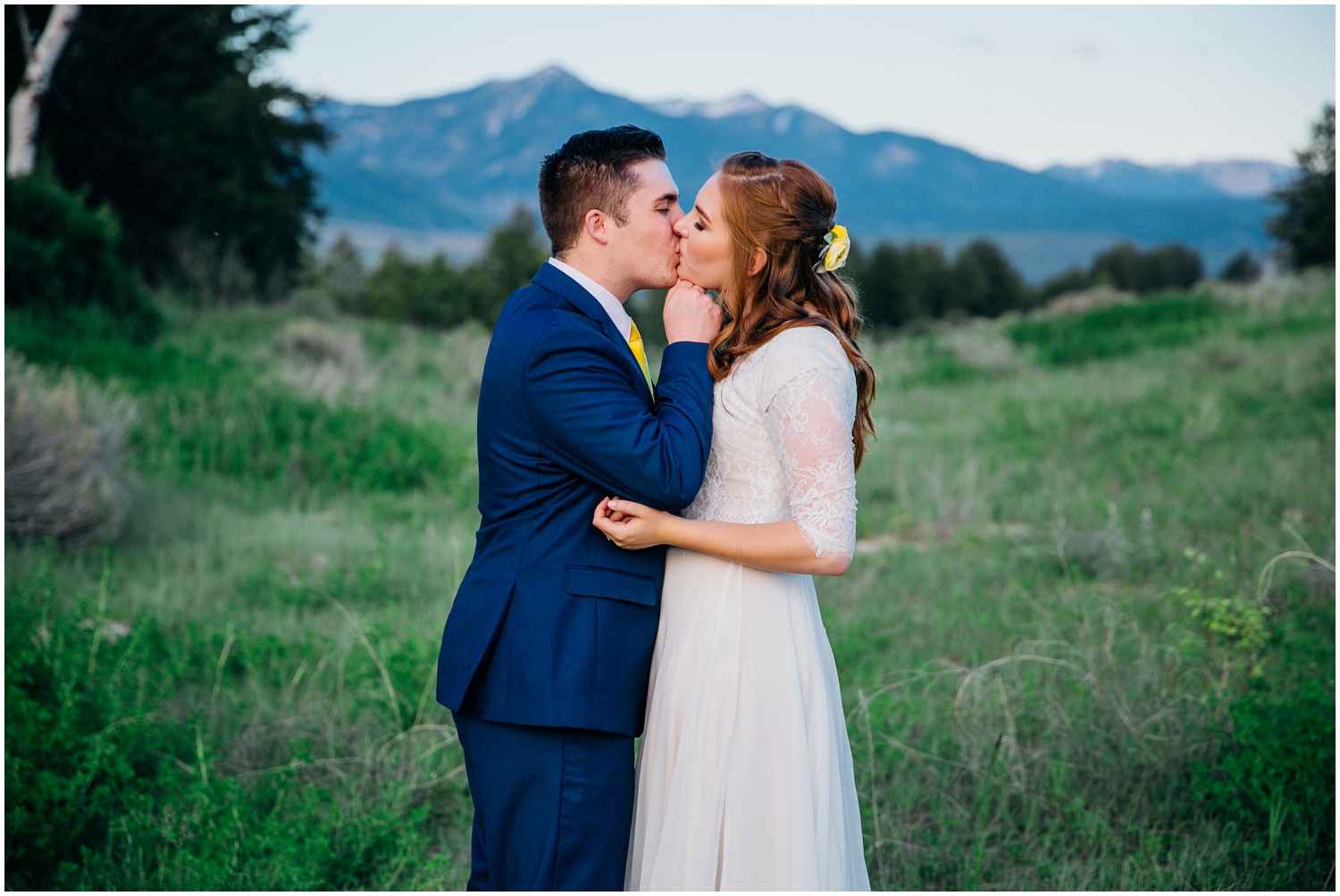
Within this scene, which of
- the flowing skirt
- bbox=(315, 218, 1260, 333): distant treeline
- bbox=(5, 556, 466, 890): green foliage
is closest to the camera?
the flowing skirt

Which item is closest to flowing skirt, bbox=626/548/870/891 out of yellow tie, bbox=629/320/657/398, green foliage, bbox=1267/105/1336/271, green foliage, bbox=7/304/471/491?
yellow tie, bbox=629/320/657/398

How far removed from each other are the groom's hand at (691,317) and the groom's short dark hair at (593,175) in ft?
0.89

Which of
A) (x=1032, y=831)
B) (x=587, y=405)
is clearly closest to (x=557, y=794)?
(x=587, y=405)

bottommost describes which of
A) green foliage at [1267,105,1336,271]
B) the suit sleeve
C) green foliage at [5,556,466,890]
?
green foliage at [5,556,466,890]

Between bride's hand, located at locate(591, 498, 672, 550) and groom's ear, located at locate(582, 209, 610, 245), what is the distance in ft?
2.38

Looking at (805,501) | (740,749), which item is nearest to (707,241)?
(805,501)

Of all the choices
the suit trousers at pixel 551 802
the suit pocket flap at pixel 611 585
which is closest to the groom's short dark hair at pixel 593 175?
the suit pocket flap at pixel 611 585

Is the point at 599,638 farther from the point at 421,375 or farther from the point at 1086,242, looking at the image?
the point at 1086,242

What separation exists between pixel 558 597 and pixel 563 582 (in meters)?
0.04

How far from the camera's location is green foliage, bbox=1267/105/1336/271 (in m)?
26.9

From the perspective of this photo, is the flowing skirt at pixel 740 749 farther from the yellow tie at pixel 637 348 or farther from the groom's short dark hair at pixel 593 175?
the groom's short dark hair at pixel 593 175

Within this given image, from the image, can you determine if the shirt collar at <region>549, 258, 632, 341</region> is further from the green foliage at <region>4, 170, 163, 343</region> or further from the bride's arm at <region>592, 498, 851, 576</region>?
the green foliage at <region>4, 170, 163, 343</region>

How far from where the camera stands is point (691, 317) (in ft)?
8.26

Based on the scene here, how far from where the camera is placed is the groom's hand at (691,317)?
8.18ft
